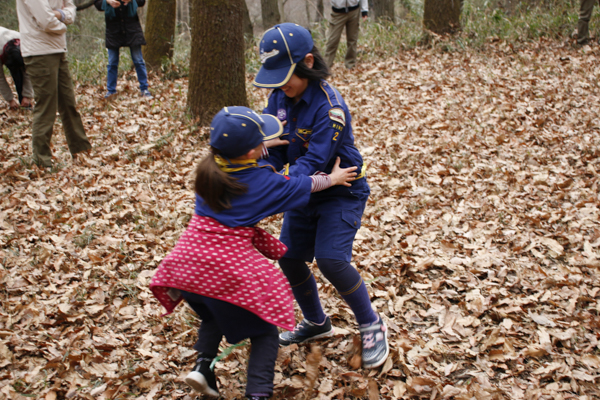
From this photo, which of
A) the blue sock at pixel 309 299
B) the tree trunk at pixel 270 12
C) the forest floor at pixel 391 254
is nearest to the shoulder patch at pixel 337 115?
the blue sock at pixel 309 299

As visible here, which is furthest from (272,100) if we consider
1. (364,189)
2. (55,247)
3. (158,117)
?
(158,117)

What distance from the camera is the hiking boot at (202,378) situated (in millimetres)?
2350

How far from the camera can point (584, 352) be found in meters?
3.04

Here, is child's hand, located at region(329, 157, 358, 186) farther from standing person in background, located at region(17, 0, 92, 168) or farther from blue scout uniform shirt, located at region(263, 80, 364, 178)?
standing person in background, located at region(17, 0, 92, 168)

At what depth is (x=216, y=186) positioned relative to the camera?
7.12 feet

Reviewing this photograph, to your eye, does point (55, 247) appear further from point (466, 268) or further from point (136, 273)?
point (466, 268)

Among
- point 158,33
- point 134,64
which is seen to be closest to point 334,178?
point 134,64

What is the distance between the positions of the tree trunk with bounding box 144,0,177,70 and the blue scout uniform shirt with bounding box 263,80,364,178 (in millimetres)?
7469

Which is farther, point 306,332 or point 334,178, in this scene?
point 306,332

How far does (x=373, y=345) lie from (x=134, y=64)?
7.10 metres

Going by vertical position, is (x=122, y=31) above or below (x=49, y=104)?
above

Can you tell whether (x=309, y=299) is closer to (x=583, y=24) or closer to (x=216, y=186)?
(x=216, y=186)

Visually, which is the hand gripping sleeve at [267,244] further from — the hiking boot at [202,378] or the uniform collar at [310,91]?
the uniform collar at [310,91]

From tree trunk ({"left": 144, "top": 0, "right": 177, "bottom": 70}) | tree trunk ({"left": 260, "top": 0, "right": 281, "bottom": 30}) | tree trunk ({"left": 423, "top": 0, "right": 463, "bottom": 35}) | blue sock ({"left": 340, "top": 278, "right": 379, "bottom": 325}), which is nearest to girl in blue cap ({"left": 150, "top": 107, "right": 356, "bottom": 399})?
blue sock ({"left": 340, "top": 278, "right": 379, "bottom": 325})
